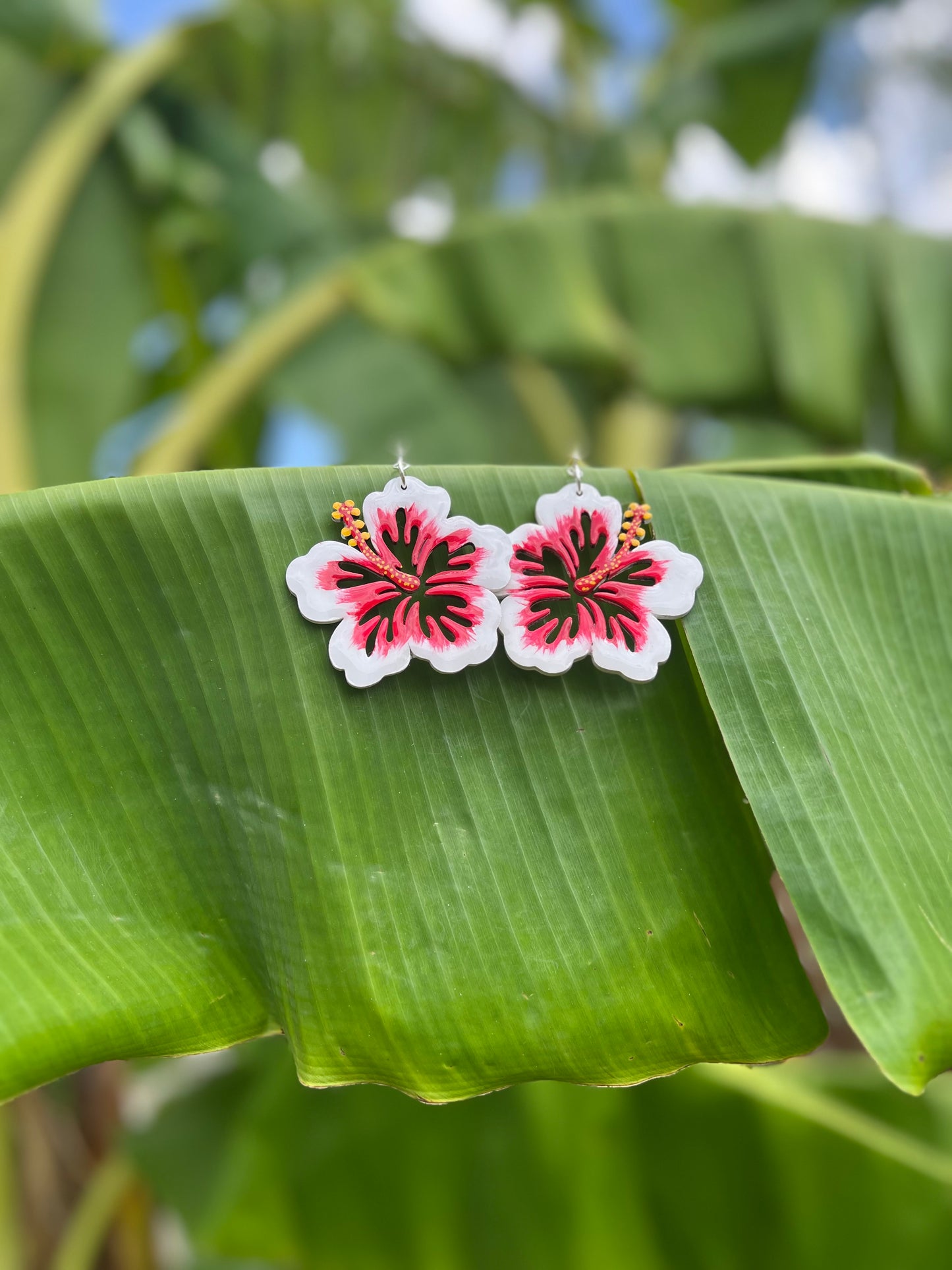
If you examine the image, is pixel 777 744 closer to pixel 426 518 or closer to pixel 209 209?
pixel 426 518

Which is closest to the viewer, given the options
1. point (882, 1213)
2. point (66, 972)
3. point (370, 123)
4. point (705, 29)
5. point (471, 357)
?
point (66, 972)

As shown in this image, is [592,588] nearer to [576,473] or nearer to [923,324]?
[576,473]

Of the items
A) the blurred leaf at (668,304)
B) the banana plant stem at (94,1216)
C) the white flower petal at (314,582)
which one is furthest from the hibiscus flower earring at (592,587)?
the banana plant stem at (94,1216)

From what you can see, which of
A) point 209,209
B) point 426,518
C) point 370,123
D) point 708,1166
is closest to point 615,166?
point 370,123

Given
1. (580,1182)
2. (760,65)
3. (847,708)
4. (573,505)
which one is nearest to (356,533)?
(573,505)

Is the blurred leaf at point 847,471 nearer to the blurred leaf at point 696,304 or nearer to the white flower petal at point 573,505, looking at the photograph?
the white flower petal at point 573,505

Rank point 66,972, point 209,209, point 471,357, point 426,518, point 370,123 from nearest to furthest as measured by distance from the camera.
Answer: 1. point 66,972
2. point 426,518
3. point 471,357
4. point 209,209
5. point 370,123

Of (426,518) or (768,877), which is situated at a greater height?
(426,518)
